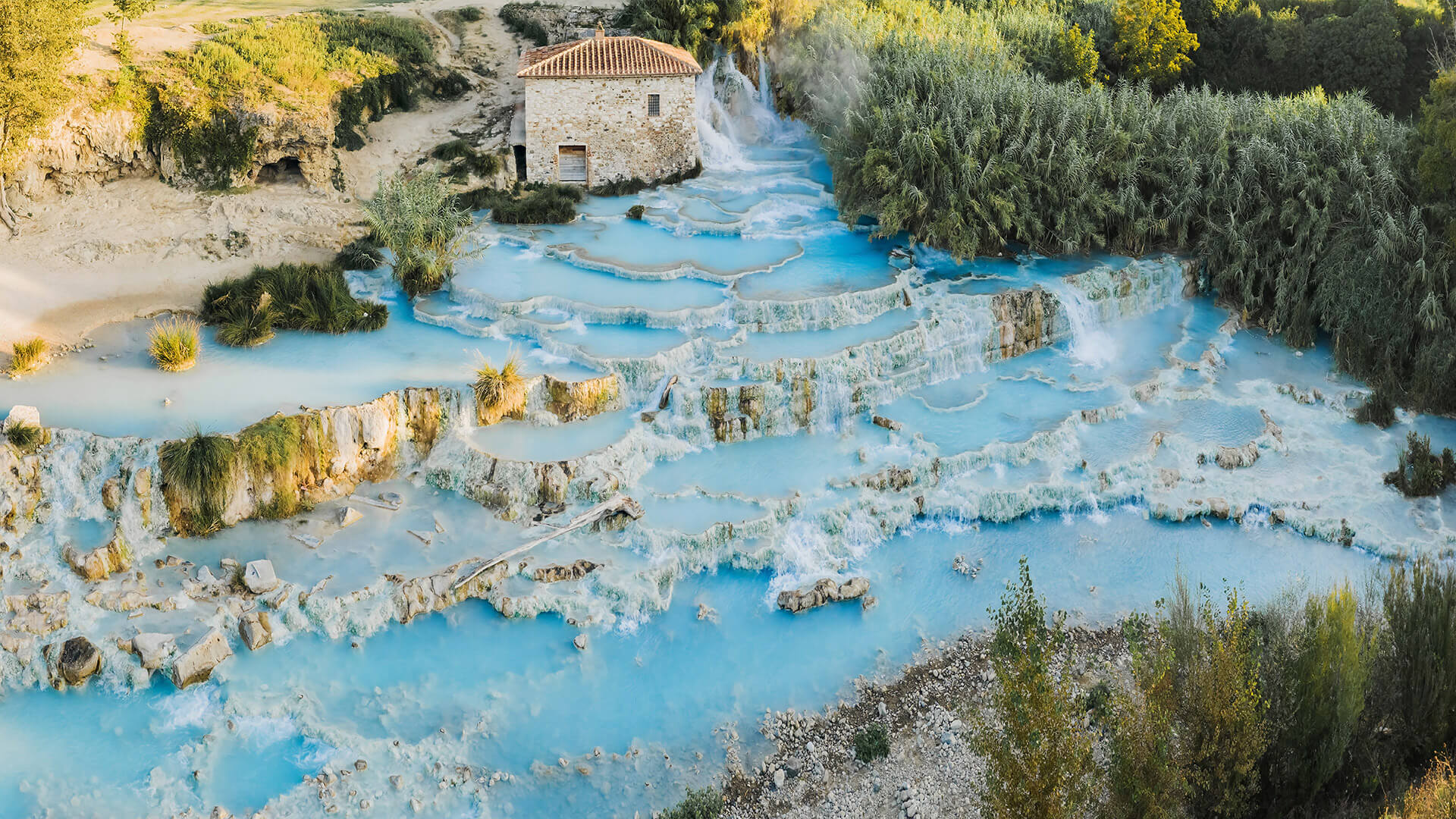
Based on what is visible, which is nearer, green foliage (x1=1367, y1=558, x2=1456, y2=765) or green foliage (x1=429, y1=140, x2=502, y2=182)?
green foliage (x1=1367, y1=558, x2=1456, y2=765)

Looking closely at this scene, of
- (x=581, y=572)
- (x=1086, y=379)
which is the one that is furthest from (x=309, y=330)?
(x=1086, y=379)

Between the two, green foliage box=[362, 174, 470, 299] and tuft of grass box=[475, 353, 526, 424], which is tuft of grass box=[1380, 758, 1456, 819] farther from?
green foliage box=[362, 174, 470, 299]

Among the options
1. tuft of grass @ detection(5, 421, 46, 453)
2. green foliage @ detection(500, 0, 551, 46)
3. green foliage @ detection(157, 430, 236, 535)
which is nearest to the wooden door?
green foliage @ detection(500, 0, 551, 46)

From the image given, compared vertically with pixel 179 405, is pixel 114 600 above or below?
below

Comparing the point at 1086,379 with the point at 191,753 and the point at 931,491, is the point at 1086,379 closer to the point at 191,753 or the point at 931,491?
the point at 931,491

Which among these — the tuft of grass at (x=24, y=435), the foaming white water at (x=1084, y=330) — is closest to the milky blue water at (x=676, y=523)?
the foaming white water at (x=1084, y=330)

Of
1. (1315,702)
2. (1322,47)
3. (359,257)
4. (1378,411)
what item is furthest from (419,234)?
(1322,47)

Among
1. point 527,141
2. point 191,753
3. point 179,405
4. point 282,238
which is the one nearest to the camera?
point 191,753
